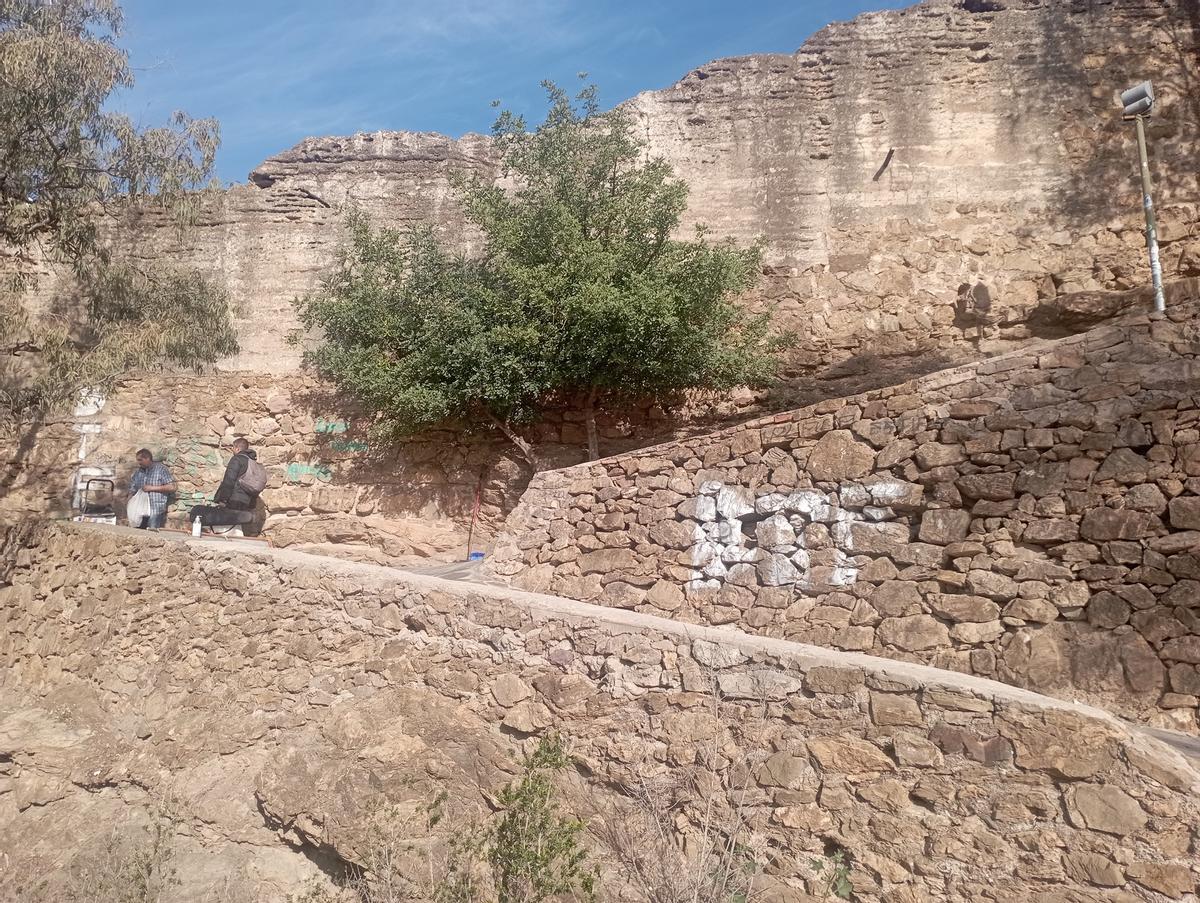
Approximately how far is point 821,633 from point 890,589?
1.74ft

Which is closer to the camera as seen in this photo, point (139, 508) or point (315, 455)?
point (139, 508)

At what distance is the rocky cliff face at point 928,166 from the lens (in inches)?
405

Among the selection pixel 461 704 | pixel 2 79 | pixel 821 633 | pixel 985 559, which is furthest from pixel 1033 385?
pixel 2 79

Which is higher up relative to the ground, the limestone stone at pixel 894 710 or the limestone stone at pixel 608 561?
the limestone stone at pixel 608 561

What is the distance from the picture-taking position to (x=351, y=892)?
5.16m

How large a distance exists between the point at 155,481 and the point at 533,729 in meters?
6.96

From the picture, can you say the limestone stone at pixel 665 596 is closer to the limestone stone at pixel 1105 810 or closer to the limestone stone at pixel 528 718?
the limestone stone at pixel 528 718

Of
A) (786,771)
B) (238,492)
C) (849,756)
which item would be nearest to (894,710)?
(849,756)

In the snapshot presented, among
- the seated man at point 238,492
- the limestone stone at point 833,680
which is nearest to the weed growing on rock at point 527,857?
the limestone stone at point 833,680

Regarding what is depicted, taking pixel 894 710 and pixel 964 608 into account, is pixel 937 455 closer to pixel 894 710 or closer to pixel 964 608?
pixel 964 608

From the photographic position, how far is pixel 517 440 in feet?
33.2

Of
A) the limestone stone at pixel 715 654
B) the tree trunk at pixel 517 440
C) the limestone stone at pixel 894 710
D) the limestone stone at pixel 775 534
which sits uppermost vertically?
the tree trunk at pixel 517 440

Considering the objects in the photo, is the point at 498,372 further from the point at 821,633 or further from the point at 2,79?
the point at 2,79

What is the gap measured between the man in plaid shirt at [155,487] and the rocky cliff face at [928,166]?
2.26 metres
